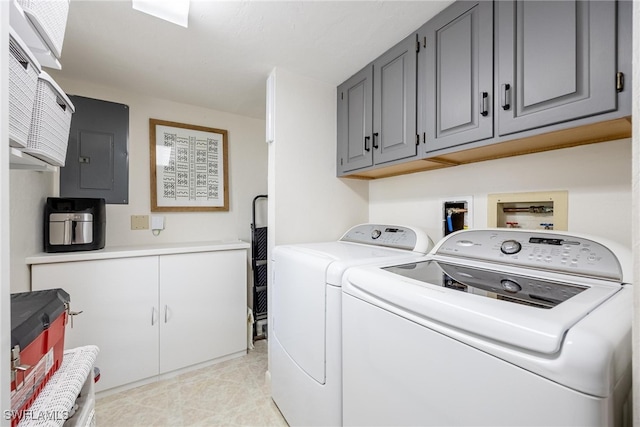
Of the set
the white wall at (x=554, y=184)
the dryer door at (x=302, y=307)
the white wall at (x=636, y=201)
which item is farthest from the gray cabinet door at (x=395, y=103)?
the white wall at (x=636, y=201)

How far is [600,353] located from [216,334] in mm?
2296

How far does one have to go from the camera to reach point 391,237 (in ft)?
5.46

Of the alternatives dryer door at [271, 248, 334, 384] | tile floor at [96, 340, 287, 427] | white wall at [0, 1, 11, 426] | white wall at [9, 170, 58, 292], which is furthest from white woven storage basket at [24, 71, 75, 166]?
tile floor at [96, 340, 287, 427]

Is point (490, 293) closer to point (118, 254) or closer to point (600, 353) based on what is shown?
point (600, 353)

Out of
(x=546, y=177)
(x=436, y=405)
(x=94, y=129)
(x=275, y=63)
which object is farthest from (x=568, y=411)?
(x=94, y=129)

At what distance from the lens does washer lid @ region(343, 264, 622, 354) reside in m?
0.52

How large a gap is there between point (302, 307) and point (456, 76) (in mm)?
1333

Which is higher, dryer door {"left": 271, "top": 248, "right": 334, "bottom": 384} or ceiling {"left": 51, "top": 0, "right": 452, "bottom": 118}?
ceiling {"left": 51, "top": 0, "right": 452, "bottom": 118}

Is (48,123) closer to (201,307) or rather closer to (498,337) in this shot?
(498,337)

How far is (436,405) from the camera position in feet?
2.24

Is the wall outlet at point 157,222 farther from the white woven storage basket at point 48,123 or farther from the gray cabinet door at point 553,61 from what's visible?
the gray cabinet door at point 553,61

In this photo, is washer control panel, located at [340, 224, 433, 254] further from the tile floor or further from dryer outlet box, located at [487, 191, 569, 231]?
the tile floor

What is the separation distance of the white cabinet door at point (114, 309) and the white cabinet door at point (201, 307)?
0.08 m

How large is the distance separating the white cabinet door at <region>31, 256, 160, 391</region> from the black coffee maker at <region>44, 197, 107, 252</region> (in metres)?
0.13
